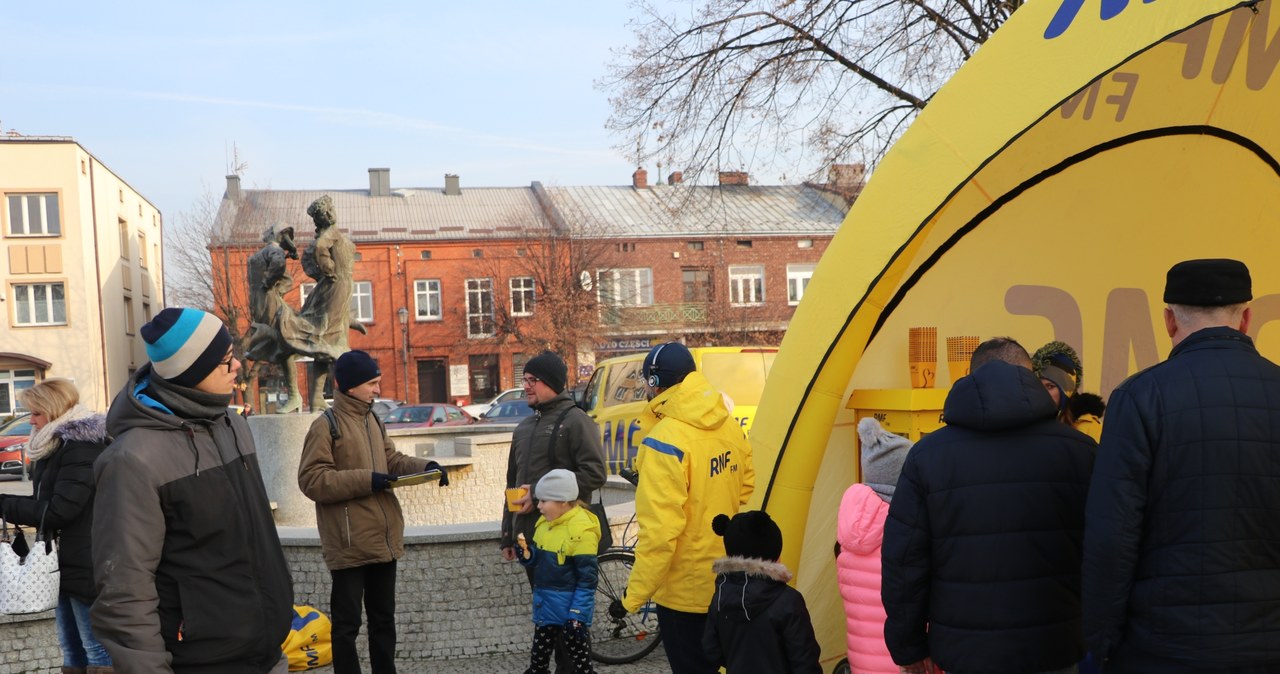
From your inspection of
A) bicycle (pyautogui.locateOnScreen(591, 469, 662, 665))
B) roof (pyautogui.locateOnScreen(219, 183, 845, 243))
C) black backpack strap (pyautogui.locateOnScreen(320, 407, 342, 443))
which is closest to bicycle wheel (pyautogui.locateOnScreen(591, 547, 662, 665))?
bicycle (pyautogui.locateOnScreen(591, 469, 662, 665))

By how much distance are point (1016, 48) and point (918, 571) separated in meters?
2.14

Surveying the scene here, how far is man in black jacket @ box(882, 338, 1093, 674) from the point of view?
3271 mm

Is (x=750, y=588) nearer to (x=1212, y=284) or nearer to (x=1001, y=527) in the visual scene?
(x=1001, y=527)

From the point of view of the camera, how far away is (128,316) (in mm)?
47312

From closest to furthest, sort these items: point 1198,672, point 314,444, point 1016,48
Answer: point 1198,672 → point 1016,48 → point 314,444

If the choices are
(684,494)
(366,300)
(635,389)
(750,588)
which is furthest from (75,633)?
(366,300)

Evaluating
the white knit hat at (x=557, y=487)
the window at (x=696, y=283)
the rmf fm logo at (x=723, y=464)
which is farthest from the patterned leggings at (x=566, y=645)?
the window at (x=696, y=283)

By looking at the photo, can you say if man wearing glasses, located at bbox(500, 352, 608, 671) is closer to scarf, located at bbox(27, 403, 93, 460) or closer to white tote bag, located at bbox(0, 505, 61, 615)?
scarf, located at bbox(27, 403, 93, 460)

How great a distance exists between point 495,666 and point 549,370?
223 cm

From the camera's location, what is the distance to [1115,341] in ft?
22.2

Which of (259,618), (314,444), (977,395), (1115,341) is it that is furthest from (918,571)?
(1115,341)

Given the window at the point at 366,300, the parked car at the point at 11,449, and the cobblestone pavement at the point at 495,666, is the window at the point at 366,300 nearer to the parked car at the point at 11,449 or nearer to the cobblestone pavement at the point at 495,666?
the parked car at the point at 11,449

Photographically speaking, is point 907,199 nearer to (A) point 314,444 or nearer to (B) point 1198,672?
(B) point 1198,672

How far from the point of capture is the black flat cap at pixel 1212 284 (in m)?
3.12
